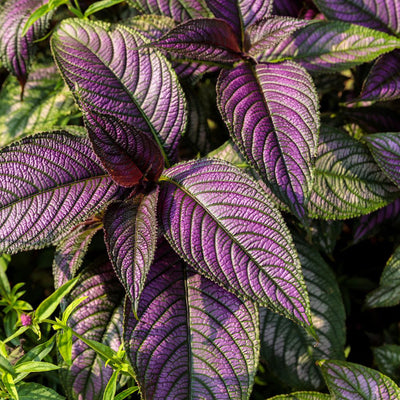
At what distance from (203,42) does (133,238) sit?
490 millimetres

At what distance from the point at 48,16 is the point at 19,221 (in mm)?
703

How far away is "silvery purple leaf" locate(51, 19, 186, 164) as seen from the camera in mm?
1081

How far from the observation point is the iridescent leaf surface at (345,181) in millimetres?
1133

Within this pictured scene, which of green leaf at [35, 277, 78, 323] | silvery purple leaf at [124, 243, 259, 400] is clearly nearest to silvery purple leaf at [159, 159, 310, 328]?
silvery purple leaf at [124, 243, 259, 400]

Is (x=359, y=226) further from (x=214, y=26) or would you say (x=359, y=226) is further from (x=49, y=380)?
(x=49, y=380)

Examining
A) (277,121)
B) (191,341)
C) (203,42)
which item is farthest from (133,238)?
(203,42)

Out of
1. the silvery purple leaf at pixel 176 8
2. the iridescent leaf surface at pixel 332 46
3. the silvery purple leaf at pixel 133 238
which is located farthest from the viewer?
the silvery purple leaf at pixel 176 8

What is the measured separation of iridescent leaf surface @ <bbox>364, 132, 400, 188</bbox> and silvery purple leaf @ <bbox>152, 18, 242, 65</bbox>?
1.26ft

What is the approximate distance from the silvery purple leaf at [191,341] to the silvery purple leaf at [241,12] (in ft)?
2.04

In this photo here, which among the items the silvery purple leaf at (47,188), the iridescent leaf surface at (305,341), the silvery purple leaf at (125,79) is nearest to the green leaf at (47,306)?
the silvery purple leaf at (47,188)

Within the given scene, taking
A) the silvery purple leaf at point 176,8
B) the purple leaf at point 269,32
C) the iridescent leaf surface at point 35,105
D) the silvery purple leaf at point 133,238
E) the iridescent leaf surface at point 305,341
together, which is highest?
the silvery purple leaf at point 176,8

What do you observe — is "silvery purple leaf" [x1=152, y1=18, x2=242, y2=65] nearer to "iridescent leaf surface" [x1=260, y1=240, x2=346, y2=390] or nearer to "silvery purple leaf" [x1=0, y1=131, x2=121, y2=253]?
"silvery purple leaf" [x1=0, y1=131, x2=121, y2=253]

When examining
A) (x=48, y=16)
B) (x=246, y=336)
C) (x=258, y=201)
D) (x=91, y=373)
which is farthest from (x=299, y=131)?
(x=48, y=16)

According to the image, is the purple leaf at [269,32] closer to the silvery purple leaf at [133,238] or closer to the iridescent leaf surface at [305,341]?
the silvery purple leaf at [133,238]
